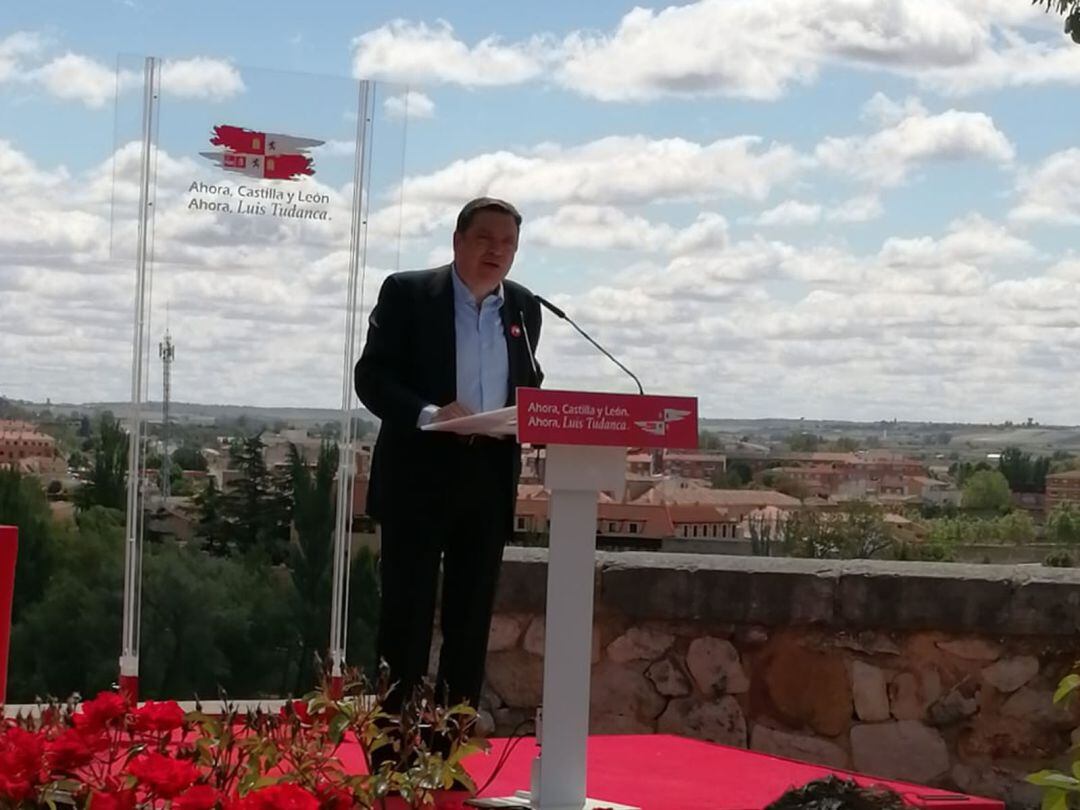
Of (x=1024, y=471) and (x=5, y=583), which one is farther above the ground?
(x=1024, y=471)

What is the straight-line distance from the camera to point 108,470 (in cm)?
446

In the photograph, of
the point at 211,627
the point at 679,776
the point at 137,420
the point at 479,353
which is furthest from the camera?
the point at 211,627

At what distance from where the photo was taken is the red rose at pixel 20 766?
2.12 metres

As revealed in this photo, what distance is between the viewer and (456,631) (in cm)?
336

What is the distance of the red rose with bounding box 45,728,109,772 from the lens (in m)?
2.19

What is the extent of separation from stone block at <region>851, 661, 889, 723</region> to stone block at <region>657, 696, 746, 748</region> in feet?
1.09

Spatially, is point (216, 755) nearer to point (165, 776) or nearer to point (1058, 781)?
point (165, 776)

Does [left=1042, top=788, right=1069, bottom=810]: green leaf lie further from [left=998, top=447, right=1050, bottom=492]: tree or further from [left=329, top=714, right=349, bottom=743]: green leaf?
[left=998, top=447, right=1050, bottom=492]: tree

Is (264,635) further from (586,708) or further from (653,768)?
(586,708)

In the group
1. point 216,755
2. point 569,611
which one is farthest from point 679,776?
point 216,755

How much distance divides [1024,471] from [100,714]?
3.99 meters

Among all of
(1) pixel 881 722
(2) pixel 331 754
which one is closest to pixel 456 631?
(2) pixel 331 754

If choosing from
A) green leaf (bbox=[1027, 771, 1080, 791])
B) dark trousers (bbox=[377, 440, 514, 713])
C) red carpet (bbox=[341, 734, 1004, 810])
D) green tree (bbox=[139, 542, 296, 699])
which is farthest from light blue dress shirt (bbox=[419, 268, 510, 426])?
green leaf (bbox=[1027, 771, 1080, 791])

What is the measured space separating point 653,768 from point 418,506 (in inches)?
34.7
